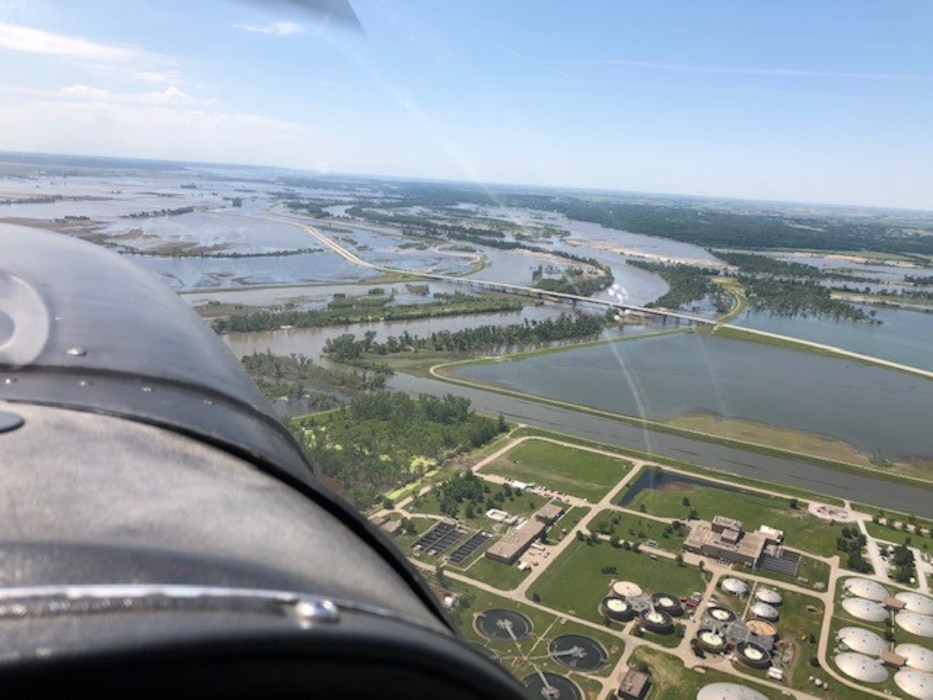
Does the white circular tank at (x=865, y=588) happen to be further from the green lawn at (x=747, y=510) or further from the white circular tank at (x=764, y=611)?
the white circular tank at (x=764, y=611)

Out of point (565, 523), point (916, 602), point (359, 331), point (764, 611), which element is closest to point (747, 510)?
point (916, 602)

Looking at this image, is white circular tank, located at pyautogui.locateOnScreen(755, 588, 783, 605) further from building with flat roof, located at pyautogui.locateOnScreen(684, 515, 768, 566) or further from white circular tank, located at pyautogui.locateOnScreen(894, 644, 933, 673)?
white circular tank, located at pyautogui.locateOnScreen(894, 644, 933, 673)

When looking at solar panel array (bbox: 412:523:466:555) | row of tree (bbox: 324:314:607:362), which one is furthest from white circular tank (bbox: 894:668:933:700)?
row of tree (bbox: 324:314:607:362)

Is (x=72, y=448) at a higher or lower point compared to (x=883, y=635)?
higher

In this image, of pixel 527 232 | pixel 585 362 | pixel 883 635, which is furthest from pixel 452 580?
pixel 527 232

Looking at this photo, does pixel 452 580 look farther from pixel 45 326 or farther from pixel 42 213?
pixel 42 213

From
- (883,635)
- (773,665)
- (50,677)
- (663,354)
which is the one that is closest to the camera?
(50,677)

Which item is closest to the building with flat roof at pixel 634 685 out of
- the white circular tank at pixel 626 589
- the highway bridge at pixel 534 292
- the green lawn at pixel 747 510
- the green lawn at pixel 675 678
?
the green lawn at pixel 675 678
